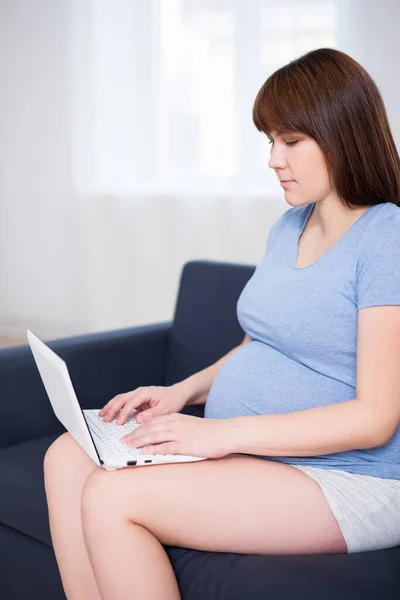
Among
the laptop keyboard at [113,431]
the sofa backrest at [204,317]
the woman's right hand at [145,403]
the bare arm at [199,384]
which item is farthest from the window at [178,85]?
the laptop keyboard at [113,431]

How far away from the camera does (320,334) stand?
49.6 inches

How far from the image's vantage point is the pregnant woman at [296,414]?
1.12 meters

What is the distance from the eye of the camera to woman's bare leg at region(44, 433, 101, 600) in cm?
123

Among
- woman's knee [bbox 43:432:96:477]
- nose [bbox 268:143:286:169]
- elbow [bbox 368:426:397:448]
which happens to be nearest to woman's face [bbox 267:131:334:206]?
nose [bbox 268:143:286:169]

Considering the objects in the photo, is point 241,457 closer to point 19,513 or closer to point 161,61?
point 19,513

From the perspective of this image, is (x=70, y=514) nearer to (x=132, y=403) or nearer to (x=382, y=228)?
(x=132, y=403)

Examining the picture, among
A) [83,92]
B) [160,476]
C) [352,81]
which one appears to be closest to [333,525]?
[160,476]

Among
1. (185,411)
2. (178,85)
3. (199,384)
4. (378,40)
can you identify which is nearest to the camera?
(199,384)

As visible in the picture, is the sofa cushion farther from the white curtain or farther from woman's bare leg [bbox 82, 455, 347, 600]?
the white curtain

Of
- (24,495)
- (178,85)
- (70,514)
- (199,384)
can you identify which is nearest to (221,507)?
(70,514)

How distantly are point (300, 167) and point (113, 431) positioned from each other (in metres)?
0.49

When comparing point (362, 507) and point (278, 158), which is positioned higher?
point (278, 158)

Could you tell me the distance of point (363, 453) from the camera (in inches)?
48.6

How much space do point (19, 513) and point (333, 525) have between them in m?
0.67
